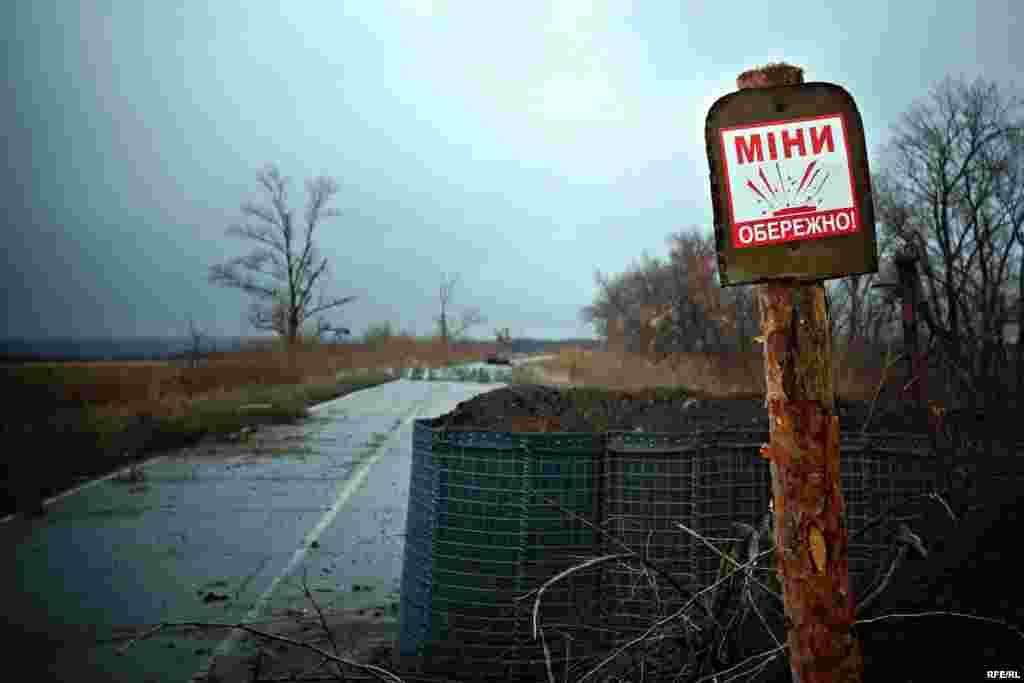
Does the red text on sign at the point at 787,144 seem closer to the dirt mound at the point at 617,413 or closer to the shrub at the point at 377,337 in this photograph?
the dirt mound at the point at 617,413

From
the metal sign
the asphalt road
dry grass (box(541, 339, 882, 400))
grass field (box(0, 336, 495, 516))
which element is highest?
the metal sign

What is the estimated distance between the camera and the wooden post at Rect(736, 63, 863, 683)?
214 centimetres

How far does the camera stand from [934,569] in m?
3.32

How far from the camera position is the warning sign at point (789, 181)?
7.09ft

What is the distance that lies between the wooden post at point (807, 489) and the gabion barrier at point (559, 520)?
1.98m

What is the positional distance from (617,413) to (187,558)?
13.7ft

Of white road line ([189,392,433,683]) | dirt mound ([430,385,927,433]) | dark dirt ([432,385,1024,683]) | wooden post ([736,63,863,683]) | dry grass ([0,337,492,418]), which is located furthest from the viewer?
dry grass ([0,337,492,418])

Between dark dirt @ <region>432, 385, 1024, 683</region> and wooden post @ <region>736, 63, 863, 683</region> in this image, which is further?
dark dirt @ <region>432, 385, 1024, 683</region>

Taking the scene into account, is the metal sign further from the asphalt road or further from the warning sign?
the asphalt road

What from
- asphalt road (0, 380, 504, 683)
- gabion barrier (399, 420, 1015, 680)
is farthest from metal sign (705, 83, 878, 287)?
asphalt road (0, 380, 504, 683)

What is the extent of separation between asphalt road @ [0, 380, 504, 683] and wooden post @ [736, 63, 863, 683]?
318 cm

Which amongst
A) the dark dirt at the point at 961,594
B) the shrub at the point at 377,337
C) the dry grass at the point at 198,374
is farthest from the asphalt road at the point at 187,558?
the shrub at the point at 377,337

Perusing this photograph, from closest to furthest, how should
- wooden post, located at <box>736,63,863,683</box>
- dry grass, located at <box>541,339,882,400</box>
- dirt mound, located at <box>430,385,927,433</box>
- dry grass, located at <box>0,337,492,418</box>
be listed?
wooden post, located at <box>736,63,863,683</box> → dirt mound, located at <box>430,385,927,433</box> → dry grass, located at <box>541,339,882,400</box> → dry grass, located at <box>0,337,492,418</box>

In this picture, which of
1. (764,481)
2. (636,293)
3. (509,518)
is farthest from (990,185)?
(509,518)
